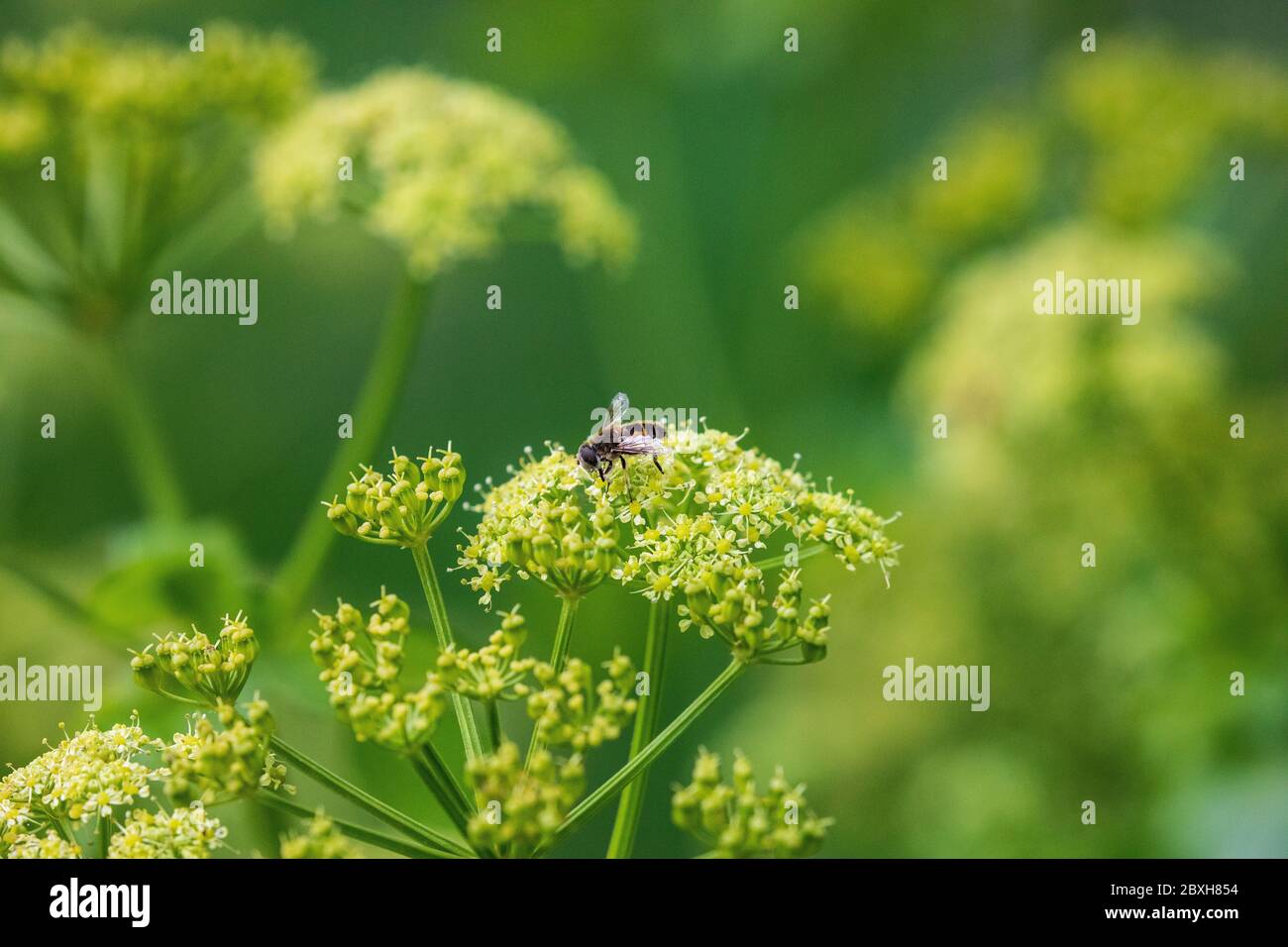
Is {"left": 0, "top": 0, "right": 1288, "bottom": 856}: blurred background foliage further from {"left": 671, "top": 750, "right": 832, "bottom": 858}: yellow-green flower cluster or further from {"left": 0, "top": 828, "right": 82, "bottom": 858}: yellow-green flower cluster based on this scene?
{"left": 671, "top": 750, "right": 832, "bottom": 858}: yellow-green flower cluster

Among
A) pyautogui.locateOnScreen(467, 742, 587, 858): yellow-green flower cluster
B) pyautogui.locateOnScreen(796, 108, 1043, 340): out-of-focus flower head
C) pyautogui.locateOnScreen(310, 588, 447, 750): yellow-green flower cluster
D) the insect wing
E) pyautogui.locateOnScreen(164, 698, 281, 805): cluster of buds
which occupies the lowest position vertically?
pyautogui.locateOnScreen(467, 742, 587, 858): yellow-green flower cluster

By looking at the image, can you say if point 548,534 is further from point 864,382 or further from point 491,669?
point 864,382

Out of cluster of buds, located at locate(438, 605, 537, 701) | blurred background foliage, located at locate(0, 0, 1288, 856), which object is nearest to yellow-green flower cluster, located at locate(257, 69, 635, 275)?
blurred background foliage, located at locate(0, 0, 1288, 856)

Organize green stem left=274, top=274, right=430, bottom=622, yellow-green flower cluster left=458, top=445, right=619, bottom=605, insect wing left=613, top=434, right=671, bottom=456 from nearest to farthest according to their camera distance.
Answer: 1. yellow-green flower cluster left=458, top=445, right=619, bottom=605
2. insect wing left=613, top=434, right=671, bottom=456
3. green stem left=274, top=274, right=430, bottom=622

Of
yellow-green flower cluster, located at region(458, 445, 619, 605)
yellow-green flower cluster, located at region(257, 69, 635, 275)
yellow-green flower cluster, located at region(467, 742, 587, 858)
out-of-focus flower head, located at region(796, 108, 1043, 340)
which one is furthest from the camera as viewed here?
out-of-focus flower head, located at region(796, 108, 1043, 340)

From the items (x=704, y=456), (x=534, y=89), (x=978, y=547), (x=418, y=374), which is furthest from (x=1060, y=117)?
(x=704, y=456)

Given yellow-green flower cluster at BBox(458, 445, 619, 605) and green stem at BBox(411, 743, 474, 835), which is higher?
yellow-green flower cluster at BBox(458, 445, 619, 605)

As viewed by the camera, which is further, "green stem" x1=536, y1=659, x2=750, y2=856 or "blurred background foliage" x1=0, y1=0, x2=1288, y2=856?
"blurred background foliage" x1=0, y1=0, x2=1288, y2=856
